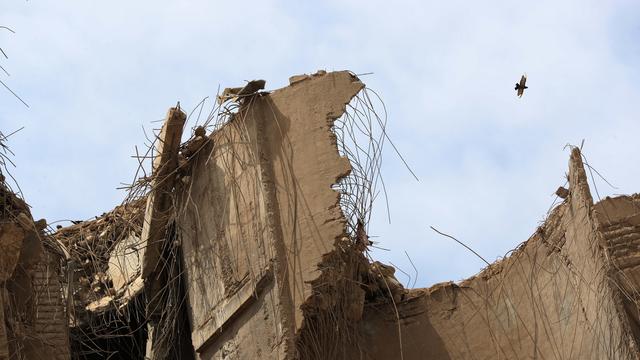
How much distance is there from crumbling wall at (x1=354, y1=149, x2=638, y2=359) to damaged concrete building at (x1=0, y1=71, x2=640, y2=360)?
0.04 feet

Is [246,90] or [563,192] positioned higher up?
[246,90]

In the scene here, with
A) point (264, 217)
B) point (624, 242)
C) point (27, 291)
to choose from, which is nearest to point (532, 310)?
point (624, 242)

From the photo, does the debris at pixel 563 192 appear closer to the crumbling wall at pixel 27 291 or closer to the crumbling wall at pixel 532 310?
the crumbling wall at pixel 532 310

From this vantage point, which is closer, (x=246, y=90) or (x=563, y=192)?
(x=563, y=192)

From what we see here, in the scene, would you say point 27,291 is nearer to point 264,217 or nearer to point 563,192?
point 264,217

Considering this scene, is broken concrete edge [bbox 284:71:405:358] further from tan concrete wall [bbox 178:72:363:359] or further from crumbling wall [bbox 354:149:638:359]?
crumbling wall [bbox 354:149:638:359]

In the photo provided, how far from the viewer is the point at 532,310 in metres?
12.4

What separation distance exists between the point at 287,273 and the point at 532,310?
2111 millimetres

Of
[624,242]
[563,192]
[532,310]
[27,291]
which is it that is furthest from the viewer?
[532,310]

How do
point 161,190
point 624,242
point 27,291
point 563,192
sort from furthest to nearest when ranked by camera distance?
1. point 161,190
2. point 563,192
3. point 27,291
4. point 624,242

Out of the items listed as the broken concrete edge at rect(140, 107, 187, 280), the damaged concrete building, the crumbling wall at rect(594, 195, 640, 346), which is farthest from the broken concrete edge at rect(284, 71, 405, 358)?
the crumbling wall at rect(594, 195, 640, 346)

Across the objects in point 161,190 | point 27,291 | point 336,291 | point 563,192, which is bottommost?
point 336,291

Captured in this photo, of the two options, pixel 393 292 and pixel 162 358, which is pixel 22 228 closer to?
pixel 162 358

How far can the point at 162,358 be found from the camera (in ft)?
41.8
